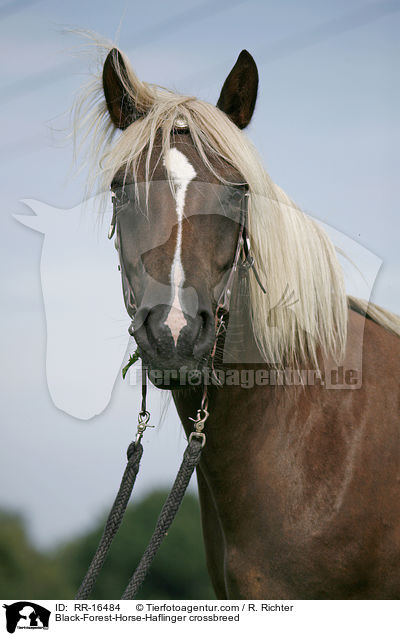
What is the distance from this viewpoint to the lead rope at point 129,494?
213cm

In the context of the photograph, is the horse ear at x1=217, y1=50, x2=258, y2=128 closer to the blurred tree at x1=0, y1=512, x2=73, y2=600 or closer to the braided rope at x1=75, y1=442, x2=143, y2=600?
the braided rope at x1=75, y1=442, x2=143, y2=600

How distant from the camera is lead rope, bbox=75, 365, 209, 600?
213cm

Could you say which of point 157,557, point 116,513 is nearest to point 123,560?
point 157,557

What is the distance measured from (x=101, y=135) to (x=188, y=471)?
1.48 meters

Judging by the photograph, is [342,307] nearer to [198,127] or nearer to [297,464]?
[297,464]

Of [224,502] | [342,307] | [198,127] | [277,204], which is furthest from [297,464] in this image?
[198,127]

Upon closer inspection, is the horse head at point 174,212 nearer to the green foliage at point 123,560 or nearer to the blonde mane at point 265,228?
the blonde mane at point 265,228

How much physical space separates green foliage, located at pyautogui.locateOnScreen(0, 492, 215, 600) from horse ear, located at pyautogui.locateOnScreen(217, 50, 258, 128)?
15.1 m

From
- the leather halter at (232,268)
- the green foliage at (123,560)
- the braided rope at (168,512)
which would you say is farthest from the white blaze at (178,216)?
the green foliage at (123,560)

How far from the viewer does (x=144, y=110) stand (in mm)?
2414

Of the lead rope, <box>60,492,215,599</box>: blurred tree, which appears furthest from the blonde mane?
<box>60,492,215,599</box>: blurred tree
